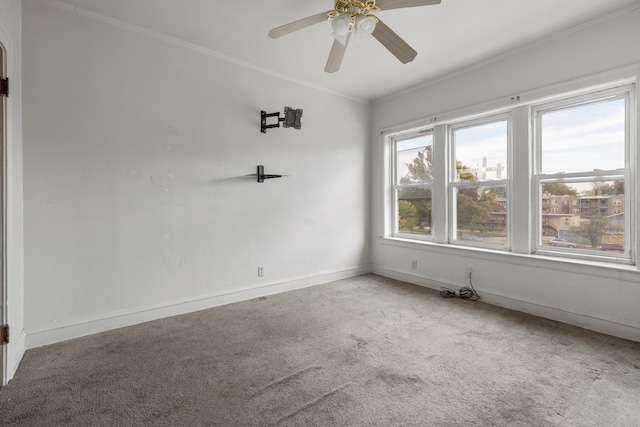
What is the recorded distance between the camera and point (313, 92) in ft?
13.7

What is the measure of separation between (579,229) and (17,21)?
5.07 metres

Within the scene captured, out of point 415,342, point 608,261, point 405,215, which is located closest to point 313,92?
point 405,215

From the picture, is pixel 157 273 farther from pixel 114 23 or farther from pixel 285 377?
pixel 114 23

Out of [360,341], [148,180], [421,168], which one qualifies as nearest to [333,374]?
[360,341]

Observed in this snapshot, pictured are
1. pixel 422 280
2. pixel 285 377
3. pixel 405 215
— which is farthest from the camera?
pixel 405 215

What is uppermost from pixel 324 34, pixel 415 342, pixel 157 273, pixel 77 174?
pixel 324 34

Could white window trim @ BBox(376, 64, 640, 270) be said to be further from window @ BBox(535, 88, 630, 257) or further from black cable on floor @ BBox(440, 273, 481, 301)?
black cable on floor @ BBox(440, 273, 481, 301)

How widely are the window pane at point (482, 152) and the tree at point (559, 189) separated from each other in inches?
17.5

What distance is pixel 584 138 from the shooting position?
294cm

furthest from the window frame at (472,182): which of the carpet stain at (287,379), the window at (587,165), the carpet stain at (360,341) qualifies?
the carpet stain at (287,379)

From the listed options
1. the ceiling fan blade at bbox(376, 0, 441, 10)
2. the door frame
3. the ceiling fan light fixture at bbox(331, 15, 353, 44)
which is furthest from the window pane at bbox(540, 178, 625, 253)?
the door frame

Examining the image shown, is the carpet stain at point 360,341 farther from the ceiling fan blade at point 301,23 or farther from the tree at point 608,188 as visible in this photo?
the tree at point 608,188

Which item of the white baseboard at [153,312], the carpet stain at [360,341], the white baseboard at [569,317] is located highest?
the white baseboard at [153,312]

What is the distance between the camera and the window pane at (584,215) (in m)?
2.78
